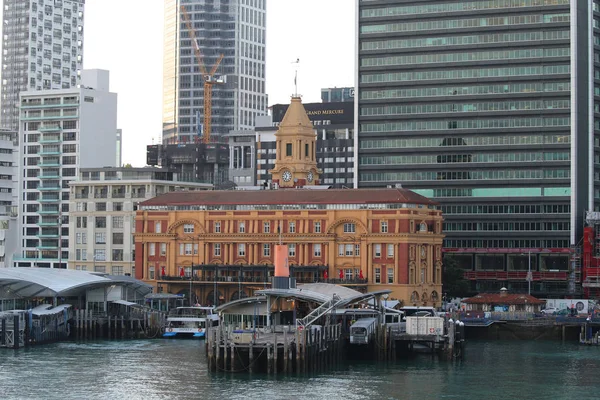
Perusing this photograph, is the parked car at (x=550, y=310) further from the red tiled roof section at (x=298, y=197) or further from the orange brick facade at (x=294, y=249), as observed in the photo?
the red tiled roof section at (x=298, y=197)

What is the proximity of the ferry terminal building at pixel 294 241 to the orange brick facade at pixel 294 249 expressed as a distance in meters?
0.14

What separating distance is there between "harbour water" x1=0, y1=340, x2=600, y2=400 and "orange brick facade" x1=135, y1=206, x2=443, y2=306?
39346 mm

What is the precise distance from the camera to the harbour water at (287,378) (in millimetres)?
110375

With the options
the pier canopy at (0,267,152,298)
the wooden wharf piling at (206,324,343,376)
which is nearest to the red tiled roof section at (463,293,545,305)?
the pier canopy at (0,267,152,298)

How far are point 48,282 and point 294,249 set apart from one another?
137ft

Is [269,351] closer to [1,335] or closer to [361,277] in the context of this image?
[1,335]

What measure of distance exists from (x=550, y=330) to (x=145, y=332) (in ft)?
166

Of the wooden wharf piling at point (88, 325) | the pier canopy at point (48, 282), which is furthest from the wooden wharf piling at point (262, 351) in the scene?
the pier canopy at point (48, 282)

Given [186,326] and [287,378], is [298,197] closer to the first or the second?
[186,326]

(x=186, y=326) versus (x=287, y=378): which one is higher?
(x=186, y=326)

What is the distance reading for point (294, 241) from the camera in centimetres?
19025

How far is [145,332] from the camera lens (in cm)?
16662

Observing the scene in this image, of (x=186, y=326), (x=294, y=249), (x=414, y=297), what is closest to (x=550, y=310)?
(x=414, y=297)

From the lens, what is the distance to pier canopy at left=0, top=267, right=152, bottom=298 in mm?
157750
